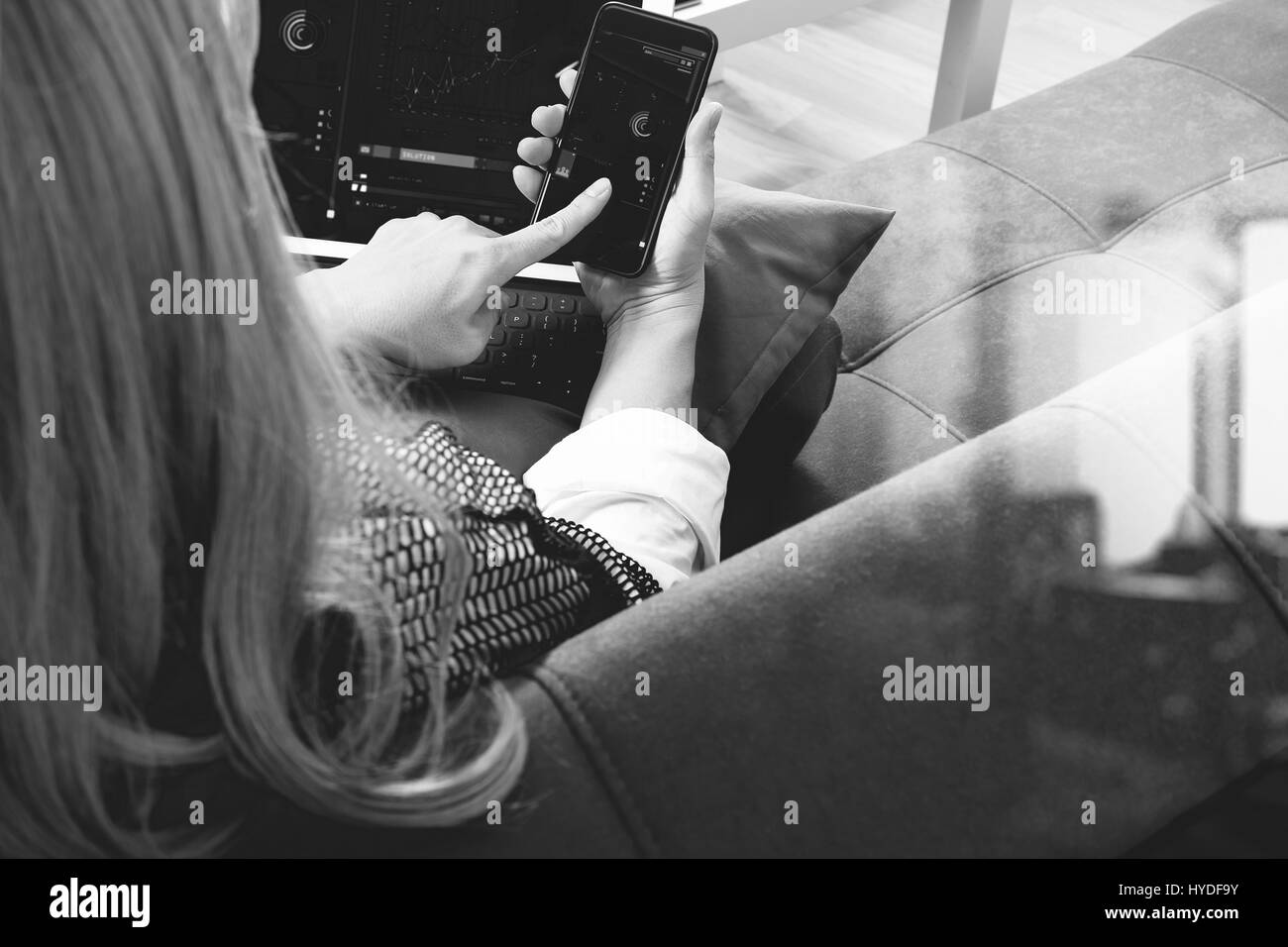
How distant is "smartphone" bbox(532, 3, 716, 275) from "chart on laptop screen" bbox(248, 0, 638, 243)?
0.07 meters

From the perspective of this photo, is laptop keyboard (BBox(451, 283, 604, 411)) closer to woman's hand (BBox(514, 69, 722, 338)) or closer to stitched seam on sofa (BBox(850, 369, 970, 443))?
woman's hand (BBox(514, 69, 722, 338))

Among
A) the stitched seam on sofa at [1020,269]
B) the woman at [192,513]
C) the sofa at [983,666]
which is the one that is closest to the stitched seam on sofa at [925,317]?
the stitched seam on sofa at [1020,269]

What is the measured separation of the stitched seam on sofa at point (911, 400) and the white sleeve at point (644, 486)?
256 millimetres

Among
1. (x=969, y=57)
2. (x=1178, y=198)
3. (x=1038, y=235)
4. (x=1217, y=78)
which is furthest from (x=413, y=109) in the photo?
(x=969, y=57)

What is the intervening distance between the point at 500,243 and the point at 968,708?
49cm

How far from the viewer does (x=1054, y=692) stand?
19.7 inches

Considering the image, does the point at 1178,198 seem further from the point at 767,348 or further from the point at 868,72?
the point at 868,72

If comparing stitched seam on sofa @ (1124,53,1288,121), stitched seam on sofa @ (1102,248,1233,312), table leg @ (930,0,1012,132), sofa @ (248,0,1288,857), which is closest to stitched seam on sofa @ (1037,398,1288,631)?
sofa @ (248,0,1288,857)

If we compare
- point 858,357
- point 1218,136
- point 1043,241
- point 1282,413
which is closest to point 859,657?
point 1282,413

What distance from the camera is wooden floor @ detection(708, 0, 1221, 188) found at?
73.4 inches

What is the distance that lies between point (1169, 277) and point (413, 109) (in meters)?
0.70

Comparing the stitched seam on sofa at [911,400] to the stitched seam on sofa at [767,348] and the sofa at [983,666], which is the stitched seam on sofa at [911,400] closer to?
the stitched seam on sofa at [767,348]

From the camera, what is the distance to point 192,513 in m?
0.45
